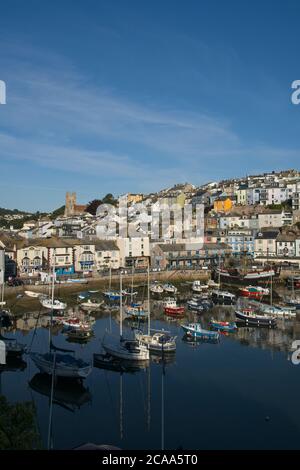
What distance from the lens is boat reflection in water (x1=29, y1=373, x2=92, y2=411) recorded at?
49.0ft

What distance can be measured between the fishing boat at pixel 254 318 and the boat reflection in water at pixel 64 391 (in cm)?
1223

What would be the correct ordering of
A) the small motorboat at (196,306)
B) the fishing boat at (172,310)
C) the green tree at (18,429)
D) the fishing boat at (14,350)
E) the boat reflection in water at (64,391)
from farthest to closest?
the small motorboat at (196,306) → the fishing boat at (172,310) → the fishing boat at (14,350) → the boat reflection in water at (64,391) → the green tree at (18,429)

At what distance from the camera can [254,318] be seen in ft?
84.1

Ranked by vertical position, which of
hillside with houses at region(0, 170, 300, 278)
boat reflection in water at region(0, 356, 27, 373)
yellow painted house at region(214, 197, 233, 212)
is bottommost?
boat reflection in water at region(0, 356, 27, 373)

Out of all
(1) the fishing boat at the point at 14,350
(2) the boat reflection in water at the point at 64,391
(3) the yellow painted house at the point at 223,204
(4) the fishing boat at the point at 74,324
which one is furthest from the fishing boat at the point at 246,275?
(3) the yellow painted house at the point at 223,204

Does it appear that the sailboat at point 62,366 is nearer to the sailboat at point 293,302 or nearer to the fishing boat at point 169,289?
the sailboat at point 293,302

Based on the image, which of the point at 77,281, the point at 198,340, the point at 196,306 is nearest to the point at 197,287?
the point at 196,306

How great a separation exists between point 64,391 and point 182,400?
389 cm

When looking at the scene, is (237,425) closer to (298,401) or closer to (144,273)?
(298,401)

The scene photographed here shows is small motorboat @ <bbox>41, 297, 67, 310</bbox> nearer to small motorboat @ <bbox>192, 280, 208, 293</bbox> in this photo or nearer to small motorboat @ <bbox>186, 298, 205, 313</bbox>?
small motorboat @ <bbox>186, 298, 205, 313</bbox>

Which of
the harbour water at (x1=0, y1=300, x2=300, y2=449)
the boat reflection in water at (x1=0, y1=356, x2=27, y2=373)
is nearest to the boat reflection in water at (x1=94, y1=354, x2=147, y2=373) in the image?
the harbour water at (x1=0, y1=300, x2=300, y2=449)

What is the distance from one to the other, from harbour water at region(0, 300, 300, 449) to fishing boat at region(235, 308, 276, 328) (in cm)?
384

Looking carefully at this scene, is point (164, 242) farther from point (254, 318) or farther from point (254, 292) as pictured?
point (254, 318)

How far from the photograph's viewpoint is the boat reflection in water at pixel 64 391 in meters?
14.9
